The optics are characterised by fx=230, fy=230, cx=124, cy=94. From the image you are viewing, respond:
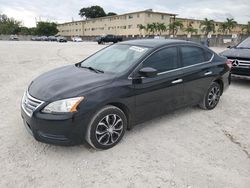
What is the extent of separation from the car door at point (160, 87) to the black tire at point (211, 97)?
912 mm

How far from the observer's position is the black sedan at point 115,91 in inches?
116

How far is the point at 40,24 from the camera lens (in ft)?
277

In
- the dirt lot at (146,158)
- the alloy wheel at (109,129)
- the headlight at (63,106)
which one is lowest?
the dirt lot at (146,158)

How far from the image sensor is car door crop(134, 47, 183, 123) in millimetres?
3611

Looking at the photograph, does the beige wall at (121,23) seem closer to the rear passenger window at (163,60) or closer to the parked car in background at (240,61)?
the parked car in background at (240,61)

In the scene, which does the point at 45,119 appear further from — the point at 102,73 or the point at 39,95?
the point at 102,73

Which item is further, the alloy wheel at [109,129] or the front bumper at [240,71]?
the front bumper at [240,71]

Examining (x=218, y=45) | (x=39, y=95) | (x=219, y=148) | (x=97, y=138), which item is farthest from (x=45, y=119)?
(x=218, y=45)

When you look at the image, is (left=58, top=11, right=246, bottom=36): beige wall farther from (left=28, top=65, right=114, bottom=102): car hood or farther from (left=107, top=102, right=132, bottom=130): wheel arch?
(left=107, top=102, right=132, bottom=130): wheel arch

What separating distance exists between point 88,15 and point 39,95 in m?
107

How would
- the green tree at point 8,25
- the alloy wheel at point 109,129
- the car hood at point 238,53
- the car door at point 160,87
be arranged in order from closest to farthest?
the alloy wheel at point 109,129
the car door at point 160,87
the car hood at point 238,53
the green tree at point 8,25

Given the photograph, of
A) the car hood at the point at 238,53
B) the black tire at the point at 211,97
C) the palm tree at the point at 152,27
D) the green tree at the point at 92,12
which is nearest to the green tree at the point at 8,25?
the green tree at the point at 92,12

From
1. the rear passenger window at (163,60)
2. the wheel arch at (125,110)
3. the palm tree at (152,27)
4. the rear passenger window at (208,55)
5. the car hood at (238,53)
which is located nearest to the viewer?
the wheel arch at (125,110)

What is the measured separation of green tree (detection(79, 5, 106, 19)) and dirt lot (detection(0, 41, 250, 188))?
343 feet
